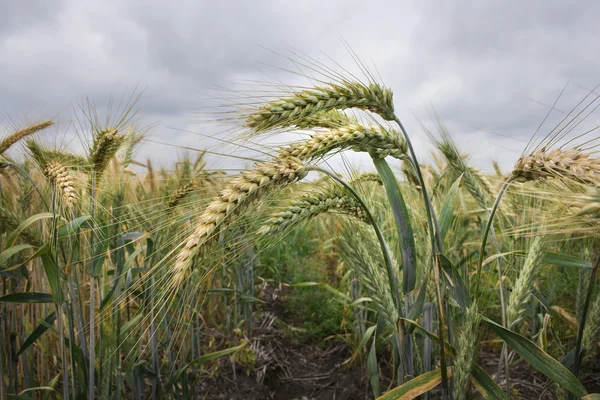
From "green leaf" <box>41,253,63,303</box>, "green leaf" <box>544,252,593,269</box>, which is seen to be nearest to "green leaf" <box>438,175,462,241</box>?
"green leaf" <box>544,252,593,269</box>

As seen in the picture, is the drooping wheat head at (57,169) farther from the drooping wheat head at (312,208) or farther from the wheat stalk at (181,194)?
the drooping wheat head at (312,208)

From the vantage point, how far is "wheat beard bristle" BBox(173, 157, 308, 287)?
129 cm

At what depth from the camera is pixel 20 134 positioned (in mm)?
2787

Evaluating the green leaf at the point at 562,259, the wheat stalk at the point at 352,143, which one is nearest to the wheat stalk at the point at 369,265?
the wheat stalk at the point at 352,143

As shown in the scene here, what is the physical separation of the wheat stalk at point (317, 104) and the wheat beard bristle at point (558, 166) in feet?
1.68

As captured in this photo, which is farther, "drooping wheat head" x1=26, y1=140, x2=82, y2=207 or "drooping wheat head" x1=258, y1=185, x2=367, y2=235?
"drooping wheat head" x1=26, y1=140, x2=82, y2=207

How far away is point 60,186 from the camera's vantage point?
2.01 m

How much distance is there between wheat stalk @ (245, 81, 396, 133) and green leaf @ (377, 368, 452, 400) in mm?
980

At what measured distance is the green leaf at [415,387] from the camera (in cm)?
155

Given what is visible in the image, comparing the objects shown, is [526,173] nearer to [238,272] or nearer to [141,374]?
[141,374]

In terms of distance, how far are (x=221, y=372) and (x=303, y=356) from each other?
85 centimetres

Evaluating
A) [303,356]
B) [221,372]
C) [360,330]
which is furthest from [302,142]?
[303,356]

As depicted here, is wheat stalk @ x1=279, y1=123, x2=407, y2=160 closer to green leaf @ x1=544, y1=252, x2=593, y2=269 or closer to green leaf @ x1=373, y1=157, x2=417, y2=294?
green leaf @ x1=373, y1=157, x2=417, y2=294

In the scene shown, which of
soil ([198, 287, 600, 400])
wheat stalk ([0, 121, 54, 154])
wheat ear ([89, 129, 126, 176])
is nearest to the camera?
wheat ear ([89, 129, 126, 176])
